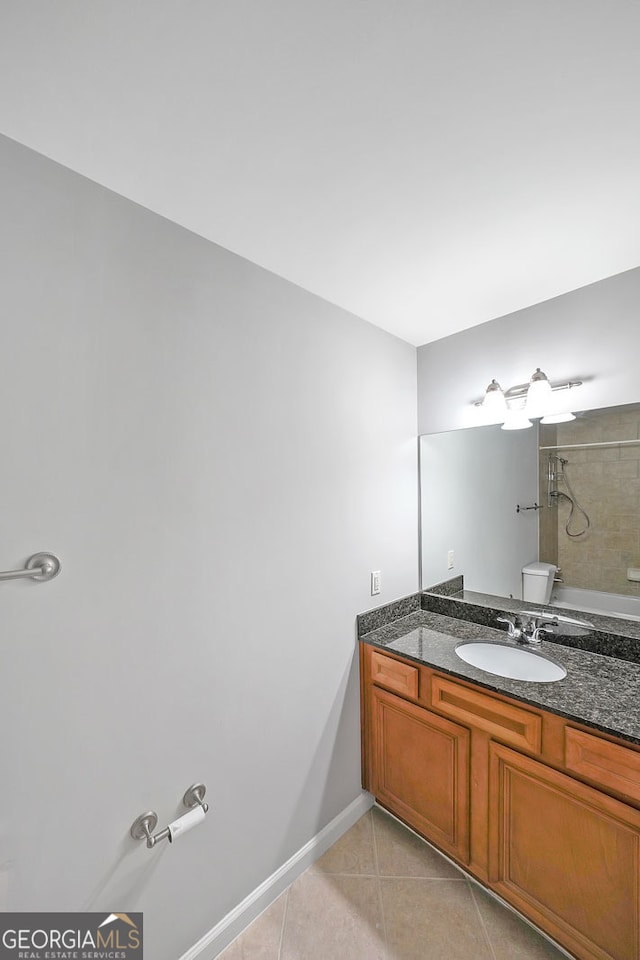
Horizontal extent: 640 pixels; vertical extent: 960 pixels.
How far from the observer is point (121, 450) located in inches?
45.9

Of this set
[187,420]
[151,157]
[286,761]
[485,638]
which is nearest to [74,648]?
[187,420]

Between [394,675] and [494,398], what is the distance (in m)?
1.36

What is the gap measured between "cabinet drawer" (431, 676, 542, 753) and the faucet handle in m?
0.47

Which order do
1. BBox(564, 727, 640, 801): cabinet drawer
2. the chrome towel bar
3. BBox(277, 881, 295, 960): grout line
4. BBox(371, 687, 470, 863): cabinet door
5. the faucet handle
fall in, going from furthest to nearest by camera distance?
the faucet handle → BBox(371, 687, 470, 863): cabinet door → BBox(277, 881, 295, 960): grout line → BBox(564, 727, 640, 801): cabinet drawer → the chrome towel bar

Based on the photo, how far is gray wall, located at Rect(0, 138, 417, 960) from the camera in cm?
101

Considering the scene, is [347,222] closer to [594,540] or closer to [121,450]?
[121,450]

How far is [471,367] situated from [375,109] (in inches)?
53.2

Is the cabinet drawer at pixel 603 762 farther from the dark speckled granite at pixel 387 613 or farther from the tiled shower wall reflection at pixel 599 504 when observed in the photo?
the dark speckled granite at pixel 387 613

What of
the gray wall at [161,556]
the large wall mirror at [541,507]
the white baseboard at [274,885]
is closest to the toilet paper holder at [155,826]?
the gray wall at [161,556]

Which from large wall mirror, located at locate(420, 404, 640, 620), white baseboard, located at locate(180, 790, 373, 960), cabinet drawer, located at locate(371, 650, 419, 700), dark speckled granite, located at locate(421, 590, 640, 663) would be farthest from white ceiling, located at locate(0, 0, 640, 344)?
white baseboard, located at locate(180, 790, 373, 960)

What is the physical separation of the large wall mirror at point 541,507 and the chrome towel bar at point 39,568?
1.79 m

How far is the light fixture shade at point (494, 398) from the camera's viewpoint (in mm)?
1904

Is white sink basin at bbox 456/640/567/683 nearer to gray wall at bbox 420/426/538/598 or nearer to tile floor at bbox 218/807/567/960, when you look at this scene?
gray wall at bbox 420/426/538/598

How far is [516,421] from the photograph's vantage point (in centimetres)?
190
